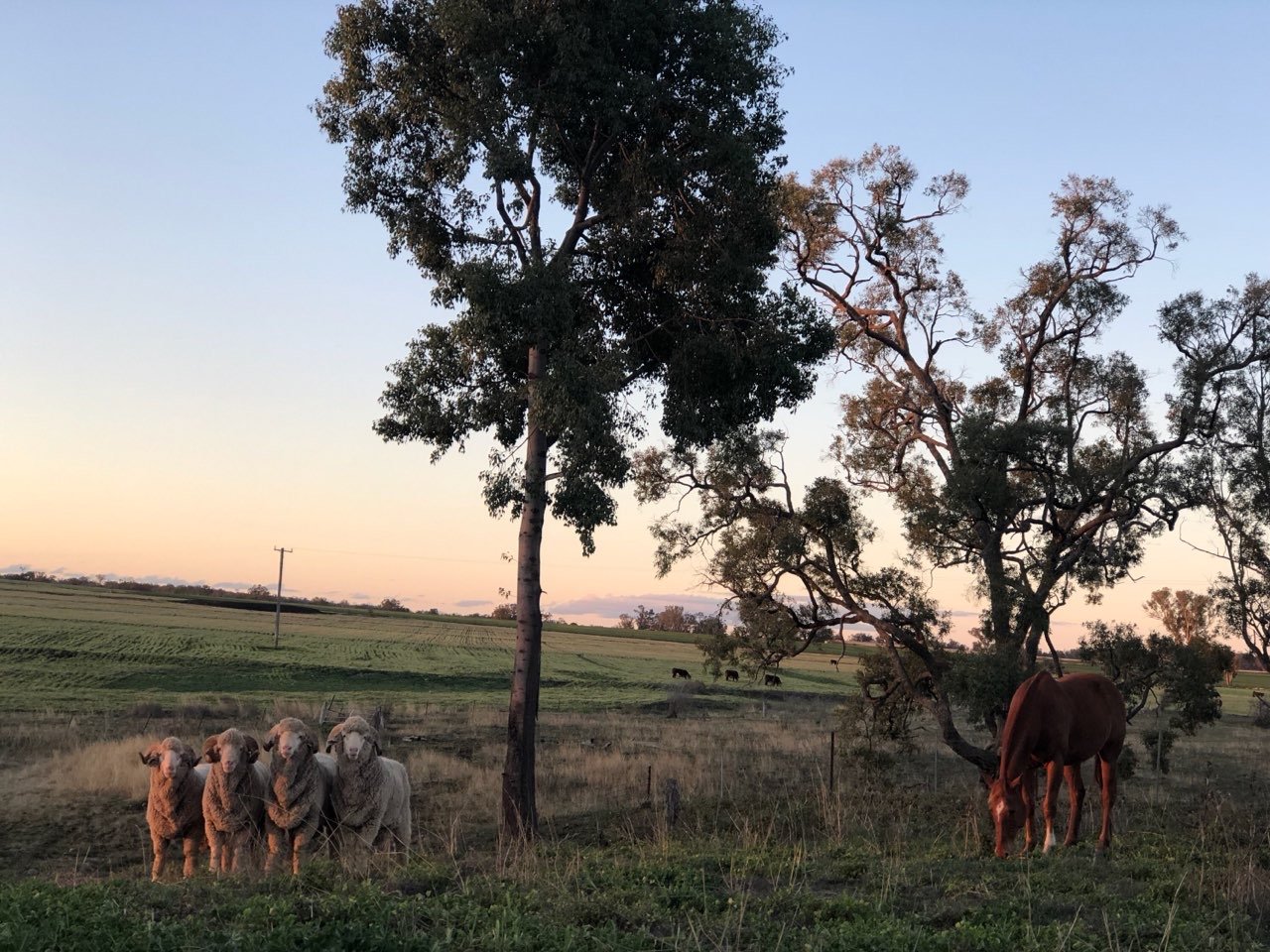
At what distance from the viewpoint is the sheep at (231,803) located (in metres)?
15.0

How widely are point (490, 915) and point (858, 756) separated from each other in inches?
785

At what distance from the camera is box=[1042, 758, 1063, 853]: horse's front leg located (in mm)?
13070

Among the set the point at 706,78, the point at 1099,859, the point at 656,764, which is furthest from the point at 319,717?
the point at 1099,859

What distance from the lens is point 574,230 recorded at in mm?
21469

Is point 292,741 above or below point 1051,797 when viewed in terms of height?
above

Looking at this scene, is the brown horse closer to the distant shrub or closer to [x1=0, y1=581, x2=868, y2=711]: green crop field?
[x1=0, y1=581, x2=868, y2=711]: green crop field

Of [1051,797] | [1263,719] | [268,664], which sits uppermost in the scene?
[1051,797]

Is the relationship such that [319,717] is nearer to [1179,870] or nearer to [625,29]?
[625,29]

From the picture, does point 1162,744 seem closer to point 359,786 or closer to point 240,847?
point 359,786

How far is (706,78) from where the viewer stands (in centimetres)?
2086

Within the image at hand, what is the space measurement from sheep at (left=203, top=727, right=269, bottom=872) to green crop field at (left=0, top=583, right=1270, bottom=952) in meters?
1.49

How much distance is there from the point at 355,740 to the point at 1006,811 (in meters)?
8.76

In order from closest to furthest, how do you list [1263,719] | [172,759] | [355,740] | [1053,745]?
[1053,745]
[355,740]
[172,759]
[1263,719]

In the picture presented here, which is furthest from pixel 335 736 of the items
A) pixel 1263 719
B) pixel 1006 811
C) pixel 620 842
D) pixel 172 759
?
pixel 1263 719
